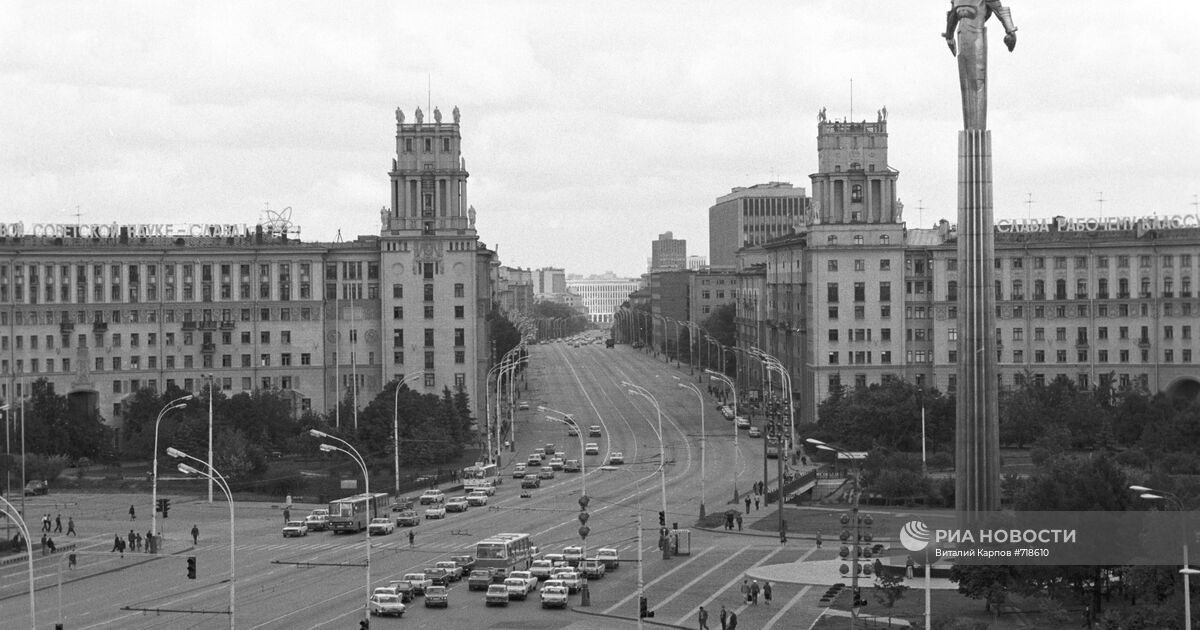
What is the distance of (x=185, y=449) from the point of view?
11894 cm

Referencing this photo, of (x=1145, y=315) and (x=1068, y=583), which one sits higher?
(x=1145, y=315)

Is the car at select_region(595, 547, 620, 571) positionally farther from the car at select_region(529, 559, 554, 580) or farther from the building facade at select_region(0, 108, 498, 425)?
the building facade at select_region(0, 108, 498, 425)

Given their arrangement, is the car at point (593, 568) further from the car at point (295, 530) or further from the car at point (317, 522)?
the car at point (317, 522)

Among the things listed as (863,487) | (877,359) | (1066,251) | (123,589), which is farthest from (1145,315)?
(123,589)

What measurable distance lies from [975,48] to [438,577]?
3084 centimetres

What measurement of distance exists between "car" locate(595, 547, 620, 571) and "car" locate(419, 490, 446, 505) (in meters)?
24.9

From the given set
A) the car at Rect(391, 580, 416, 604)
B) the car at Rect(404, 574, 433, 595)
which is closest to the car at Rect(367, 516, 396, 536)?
the car at Rect(404, 574, 433, 595)

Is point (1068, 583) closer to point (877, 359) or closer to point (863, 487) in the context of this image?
point (863, 487)

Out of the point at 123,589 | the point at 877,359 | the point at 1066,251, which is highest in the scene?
the point at 1066,251

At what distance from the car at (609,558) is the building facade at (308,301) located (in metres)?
67.9

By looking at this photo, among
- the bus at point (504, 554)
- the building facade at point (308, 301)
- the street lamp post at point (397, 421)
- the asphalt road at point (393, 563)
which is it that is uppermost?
the building facade at point (308, 301)

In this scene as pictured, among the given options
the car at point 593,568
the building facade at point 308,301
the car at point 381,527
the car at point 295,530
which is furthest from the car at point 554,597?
the building facade at point 308,301

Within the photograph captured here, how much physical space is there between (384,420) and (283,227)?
33.6 m

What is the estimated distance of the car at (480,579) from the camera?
245 ft
